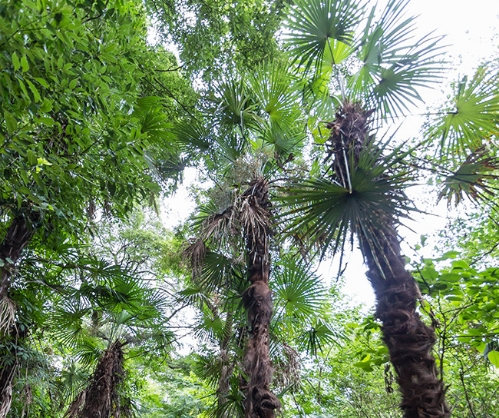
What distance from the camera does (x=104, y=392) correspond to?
382 centimetres

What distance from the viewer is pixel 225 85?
3.58 m

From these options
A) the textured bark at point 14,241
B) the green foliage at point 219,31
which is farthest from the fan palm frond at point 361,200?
the green foliage at point 219,31

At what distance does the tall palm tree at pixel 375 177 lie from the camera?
4.82 ft

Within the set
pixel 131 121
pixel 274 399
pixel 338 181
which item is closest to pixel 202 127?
pixel 131 121

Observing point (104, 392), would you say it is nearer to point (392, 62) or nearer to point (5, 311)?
point (5, 311)

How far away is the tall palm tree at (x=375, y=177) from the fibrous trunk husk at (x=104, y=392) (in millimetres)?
3407

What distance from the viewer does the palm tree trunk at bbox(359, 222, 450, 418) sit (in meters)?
1.36

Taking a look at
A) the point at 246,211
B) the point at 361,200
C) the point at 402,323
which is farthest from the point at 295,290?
the point at 402,323

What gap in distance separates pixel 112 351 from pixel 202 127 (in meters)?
3.16

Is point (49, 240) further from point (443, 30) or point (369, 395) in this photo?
point (369, 395)

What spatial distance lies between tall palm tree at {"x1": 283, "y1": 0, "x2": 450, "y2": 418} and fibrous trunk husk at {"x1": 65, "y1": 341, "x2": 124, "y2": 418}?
134 inches

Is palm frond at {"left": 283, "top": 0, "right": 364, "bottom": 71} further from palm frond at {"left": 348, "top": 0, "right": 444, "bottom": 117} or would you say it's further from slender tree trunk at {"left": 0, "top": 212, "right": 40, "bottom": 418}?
slender tree trunk at {"left": 0, "top": 212, "right": 40, "bottom": 418}

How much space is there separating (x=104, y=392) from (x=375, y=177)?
401 cm

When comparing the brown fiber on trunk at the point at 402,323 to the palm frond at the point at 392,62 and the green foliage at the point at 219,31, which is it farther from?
the green foliage at the point at 219,31
